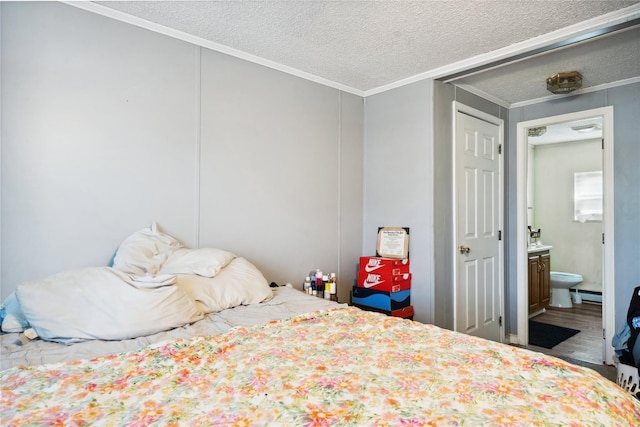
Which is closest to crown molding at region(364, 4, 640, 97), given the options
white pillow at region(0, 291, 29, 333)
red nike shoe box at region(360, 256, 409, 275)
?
red nike shoe box at region(360, 256, 409, 275)

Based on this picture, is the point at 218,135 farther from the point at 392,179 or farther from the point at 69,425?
the point at 69,425

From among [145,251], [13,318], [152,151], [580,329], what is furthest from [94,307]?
[580,329]

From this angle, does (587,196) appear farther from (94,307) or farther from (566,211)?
(94,307)

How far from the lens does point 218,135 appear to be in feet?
8.45

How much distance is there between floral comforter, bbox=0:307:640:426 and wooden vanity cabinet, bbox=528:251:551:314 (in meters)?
3.67

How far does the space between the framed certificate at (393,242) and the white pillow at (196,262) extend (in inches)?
59.5

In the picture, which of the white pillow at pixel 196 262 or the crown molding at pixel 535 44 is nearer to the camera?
the white pillow at pixel 196 262

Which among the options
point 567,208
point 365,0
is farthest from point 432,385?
point 567,208

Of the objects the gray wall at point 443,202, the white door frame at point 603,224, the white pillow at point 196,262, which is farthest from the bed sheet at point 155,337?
the white door frame at point 603,224

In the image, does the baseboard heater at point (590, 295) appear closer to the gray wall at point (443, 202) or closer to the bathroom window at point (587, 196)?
the bathroom window at point (587, 196)

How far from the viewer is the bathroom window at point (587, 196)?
569 cm

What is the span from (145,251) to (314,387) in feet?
4.66

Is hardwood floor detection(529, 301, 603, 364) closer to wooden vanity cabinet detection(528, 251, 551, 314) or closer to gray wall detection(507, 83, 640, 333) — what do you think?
wooden vanity cabinet detection(528, 251, 551, 314)

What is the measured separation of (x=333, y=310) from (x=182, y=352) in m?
0.84
